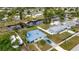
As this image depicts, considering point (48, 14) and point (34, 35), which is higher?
point (48, 14)

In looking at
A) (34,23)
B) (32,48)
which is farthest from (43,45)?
(34,23)

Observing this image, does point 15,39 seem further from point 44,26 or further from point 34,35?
point 44,26

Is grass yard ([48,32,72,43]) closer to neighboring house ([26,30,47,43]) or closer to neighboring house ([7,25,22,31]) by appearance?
neighboring house ([26,30,47,43])

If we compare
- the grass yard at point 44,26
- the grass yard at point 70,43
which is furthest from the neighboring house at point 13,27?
the grass yard at point 70,43

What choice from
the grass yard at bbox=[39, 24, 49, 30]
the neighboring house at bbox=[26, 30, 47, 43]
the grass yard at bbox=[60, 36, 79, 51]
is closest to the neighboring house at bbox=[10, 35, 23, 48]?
the neighboring house at bbox=[26, 30, 47, 43]
